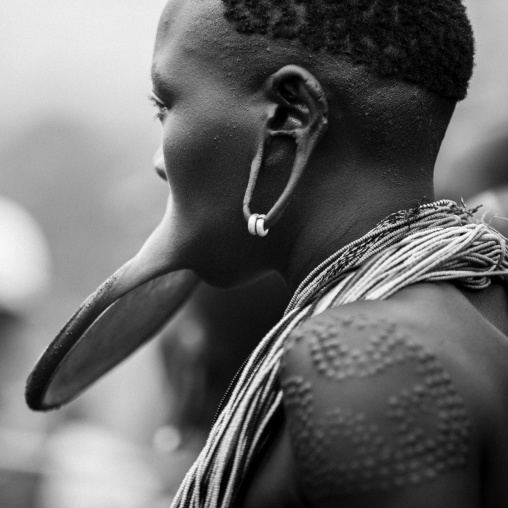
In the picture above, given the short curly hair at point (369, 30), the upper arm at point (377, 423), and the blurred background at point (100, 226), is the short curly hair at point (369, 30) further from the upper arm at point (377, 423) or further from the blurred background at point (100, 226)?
the blurred background at point (100, 226)

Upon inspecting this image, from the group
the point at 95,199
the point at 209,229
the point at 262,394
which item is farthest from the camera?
the point at 95,199

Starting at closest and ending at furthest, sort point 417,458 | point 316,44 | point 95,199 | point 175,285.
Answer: point 417,458, point 316,44, point 175,285, point 95,199

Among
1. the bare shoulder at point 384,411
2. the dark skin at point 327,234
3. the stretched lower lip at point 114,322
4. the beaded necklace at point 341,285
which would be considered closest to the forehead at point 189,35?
the dark skin at point 327,234

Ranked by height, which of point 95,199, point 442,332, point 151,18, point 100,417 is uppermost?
point 442,332

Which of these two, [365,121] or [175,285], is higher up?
[365,121]

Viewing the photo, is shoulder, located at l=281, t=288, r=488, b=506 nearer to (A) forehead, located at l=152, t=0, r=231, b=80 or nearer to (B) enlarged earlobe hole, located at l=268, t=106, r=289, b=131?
(B) enlarged earlobe hole, located at l=268, t=106, r=289, b=131

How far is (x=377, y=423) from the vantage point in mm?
1576

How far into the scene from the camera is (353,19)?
2.03m

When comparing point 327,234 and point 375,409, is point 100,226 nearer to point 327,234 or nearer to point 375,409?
point 327,234

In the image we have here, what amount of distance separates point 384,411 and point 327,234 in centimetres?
60

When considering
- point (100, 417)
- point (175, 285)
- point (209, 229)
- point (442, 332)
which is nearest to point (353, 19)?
point (209, 229)

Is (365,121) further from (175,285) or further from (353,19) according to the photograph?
(175,285)

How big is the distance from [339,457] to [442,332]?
0.31m

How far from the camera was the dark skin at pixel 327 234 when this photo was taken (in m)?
1.59
